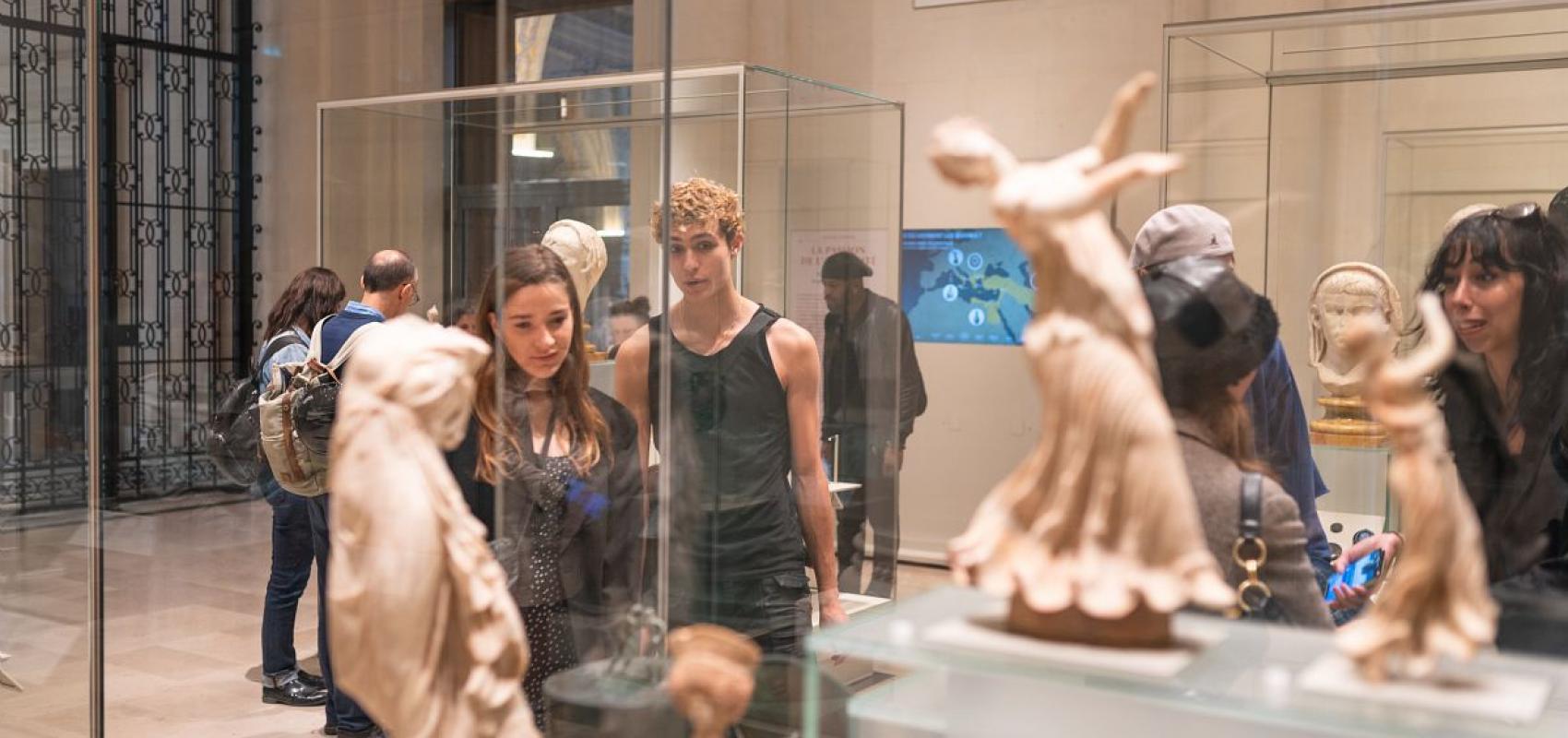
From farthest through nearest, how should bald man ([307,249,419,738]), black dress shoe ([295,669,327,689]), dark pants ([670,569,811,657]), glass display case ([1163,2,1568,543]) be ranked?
black dress shoe ([295,669,327,689]) → bald man ([307,249,419,738]) → dark pants ([670,569,811,657]) → glass display case ([1163,2,1568,543])

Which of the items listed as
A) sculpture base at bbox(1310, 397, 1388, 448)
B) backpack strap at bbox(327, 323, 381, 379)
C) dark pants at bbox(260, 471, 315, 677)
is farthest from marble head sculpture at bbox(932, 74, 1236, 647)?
dark pants at bbox(260, 471, 315, 677)

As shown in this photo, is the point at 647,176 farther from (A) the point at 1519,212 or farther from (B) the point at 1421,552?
(B) the point at 1421,552

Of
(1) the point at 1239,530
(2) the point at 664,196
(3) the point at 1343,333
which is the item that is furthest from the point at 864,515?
(1) the point at 1239,530

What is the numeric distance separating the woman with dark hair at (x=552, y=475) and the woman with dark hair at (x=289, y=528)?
70 centimetres

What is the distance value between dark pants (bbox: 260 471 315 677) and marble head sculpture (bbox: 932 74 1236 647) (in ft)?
6.89

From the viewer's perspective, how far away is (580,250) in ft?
9.31

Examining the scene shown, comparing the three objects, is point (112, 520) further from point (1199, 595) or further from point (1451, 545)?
point (1451, 545)


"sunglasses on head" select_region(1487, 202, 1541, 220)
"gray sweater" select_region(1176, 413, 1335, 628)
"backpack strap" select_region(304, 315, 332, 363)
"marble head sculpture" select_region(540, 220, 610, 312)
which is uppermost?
"sunglasses on head" select_region(1487, 202, 1541, 220)

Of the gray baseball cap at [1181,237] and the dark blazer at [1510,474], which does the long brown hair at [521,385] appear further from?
the dark blazer at [1510,474]

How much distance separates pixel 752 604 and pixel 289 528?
1199 millimetres

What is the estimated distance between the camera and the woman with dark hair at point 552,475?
103 inches

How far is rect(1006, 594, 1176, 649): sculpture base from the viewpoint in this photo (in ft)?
5.08

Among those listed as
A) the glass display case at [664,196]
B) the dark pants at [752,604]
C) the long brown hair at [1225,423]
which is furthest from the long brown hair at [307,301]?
the long brown hair at [1225,423]

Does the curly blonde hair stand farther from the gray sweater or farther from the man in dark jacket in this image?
the gray sweater
